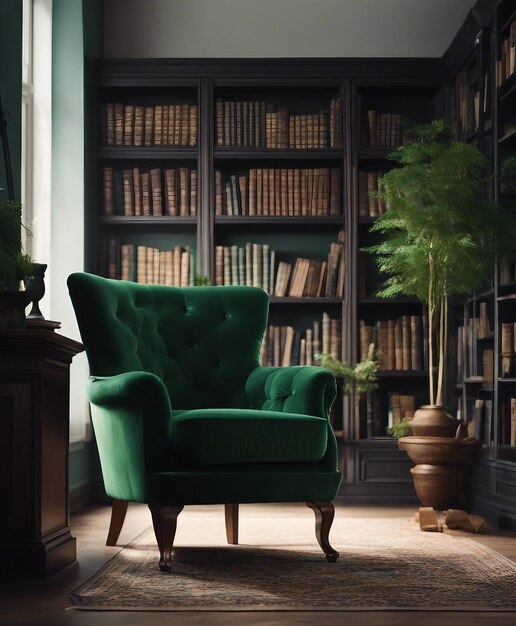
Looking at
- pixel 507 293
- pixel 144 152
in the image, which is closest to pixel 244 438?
pixel 507 293

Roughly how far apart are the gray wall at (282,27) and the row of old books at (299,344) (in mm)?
1793

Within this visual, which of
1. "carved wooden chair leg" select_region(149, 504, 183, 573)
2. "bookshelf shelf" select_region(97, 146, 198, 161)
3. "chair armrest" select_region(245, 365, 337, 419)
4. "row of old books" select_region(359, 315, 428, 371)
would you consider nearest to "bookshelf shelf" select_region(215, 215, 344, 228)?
"bookshelf shelf" select_region(97, 146, 198, 161)

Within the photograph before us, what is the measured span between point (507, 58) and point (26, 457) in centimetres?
310

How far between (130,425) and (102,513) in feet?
6.14

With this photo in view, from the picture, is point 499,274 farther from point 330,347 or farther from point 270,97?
point 270,97

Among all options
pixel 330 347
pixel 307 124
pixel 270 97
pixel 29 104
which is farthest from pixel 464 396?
pixel 29 104

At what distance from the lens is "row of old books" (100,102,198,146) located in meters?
5.84

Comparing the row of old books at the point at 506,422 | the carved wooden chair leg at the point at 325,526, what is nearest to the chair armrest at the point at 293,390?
the carved wooden chair leg at the point at 325,526

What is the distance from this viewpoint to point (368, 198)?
582cm

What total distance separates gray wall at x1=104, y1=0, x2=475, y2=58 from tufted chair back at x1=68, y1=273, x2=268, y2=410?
262 centimetres

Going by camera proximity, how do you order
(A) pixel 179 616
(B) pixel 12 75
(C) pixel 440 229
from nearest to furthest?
(A) pixel 179 616, (B) pixel 12 75, (C) pixel 440 229

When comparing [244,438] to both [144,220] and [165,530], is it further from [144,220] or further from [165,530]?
[144,220]

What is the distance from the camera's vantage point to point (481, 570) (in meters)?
3.24

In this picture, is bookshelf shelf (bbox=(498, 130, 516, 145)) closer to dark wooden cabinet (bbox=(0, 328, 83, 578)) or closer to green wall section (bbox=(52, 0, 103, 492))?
green wall section (bbox=(52, 0, 103, 492))
